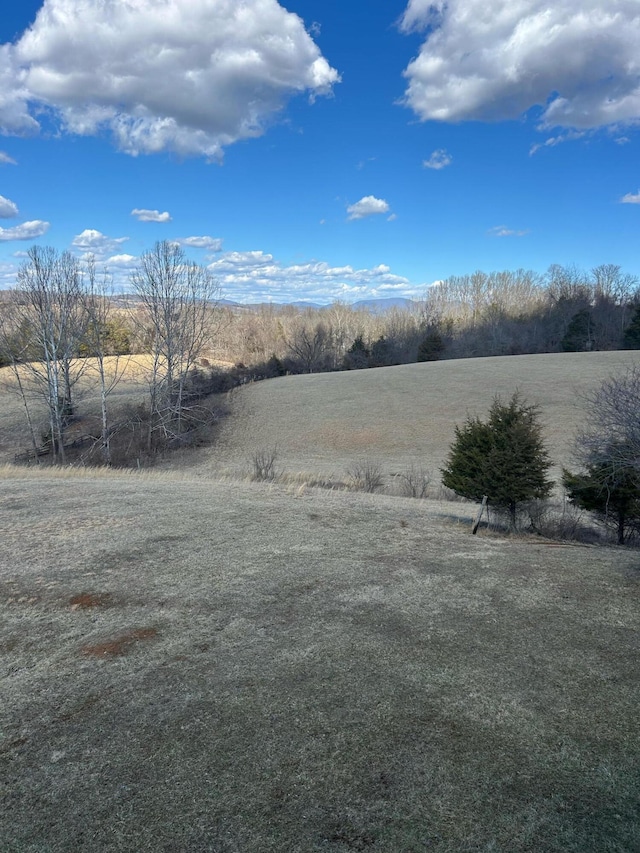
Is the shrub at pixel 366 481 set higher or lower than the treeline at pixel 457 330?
lower

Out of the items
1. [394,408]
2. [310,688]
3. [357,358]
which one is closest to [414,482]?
[310,688]

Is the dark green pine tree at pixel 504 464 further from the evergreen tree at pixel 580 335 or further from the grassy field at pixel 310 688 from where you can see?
the evergreen tree at pixel 580 335

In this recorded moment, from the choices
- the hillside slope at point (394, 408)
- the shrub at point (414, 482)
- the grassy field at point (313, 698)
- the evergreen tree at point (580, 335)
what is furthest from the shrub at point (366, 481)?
the evergreen tree at point (580, 335)

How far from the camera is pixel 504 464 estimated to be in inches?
466

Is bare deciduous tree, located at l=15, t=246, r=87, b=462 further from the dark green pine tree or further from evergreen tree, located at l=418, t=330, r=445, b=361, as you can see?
evergreen tree, located at l=418, t=330, r=445, b=361

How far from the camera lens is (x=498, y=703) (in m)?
4.39

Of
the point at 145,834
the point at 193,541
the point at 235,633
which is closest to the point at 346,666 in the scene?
the point at 235,633

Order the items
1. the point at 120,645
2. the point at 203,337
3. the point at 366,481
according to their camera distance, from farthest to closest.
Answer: the point at 203,337, the point at 366,481, the point at 120,645

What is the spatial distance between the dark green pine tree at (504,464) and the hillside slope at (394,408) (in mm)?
11152

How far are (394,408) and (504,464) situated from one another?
25.1m

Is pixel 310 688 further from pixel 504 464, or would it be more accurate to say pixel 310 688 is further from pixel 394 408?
pixel 394 408

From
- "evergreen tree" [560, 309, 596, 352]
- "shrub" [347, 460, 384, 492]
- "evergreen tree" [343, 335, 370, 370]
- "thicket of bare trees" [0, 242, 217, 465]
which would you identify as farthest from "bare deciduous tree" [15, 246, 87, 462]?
"evergreen tree" [560, 309, 596, 352]

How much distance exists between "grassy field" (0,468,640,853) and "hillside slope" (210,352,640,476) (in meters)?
16.5

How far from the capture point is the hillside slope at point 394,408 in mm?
29359
